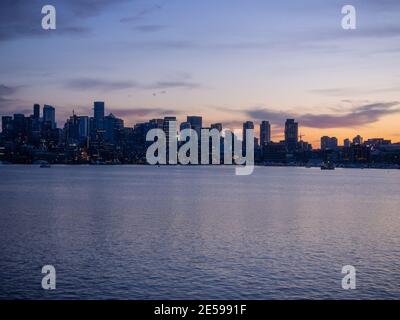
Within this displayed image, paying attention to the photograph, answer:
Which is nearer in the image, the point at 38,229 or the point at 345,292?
the point at 345,292

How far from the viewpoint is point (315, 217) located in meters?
55.8

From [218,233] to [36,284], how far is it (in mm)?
19533

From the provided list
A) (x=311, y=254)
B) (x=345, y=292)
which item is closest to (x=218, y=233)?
(x=311, y=254)
